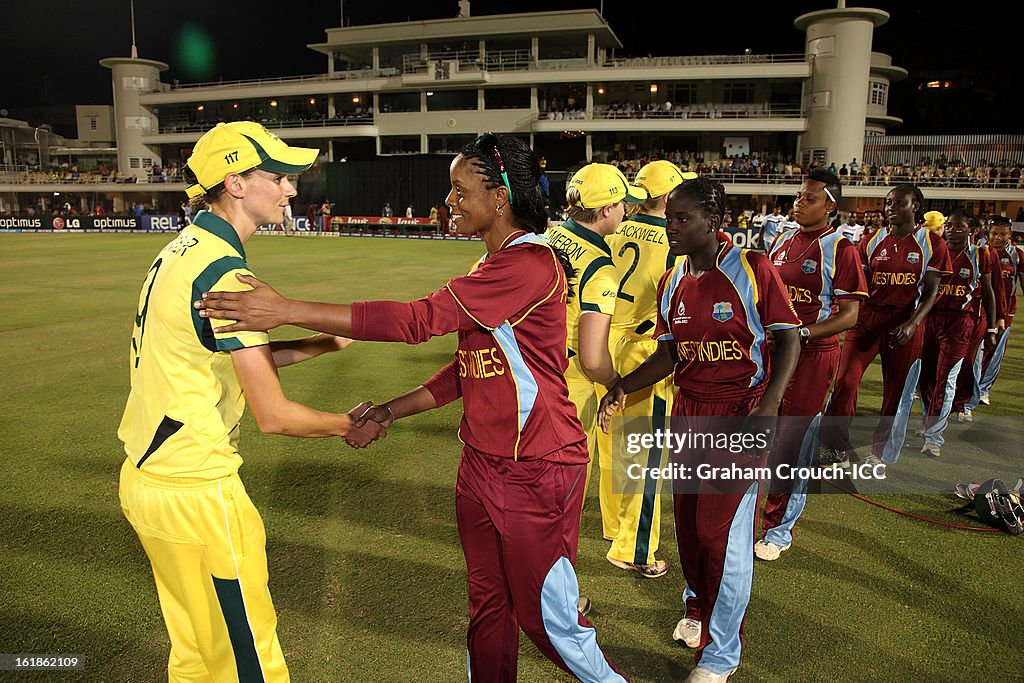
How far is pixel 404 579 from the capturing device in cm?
439

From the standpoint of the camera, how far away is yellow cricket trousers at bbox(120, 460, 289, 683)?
8.00 feet

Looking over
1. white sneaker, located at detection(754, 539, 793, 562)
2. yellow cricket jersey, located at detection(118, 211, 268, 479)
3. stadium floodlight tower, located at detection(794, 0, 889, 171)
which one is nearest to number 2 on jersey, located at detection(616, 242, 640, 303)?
white sneaker, located at detection(754, 539, 793, 562)

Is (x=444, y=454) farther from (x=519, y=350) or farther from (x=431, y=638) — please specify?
(x=519, y=350)

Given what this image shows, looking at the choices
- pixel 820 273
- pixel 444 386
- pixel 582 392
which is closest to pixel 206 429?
pixel 444 386

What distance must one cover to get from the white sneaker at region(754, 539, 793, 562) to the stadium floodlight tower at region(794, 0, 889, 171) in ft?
151

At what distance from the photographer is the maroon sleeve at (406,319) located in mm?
2414

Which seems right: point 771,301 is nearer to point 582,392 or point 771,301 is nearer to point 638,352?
point 638,352

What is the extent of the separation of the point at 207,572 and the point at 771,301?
9.11 feet

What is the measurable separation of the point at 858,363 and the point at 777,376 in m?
3.56

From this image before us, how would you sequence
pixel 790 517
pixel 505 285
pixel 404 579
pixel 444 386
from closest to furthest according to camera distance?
pixel 505 285 → pixel 444 386 → pixel 404 579 → pixel 790 517

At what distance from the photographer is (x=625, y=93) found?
2055 inches

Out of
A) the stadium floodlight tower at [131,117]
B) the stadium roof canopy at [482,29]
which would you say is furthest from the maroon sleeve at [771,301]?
the stadium floodlight tower at [131,117]

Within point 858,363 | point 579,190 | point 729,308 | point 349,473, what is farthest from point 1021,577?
point 349,473

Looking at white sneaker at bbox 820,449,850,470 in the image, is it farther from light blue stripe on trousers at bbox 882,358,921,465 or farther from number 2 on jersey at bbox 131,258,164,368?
number 2 on jersey at bbox 131,258,164,368
